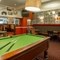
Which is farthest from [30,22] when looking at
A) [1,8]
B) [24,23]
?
[1,8]

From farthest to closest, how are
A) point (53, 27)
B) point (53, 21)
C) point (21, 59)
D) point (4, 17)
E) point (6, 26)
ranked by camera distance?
point (4, 17)
point (53, 21)
point (53, 27)
point (6, 26)
point (21, 59)

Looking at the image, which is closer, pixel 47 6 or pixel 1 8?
pixel 47 6

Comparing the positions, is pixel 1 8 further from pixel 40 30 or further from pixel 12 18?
pixel 40 30

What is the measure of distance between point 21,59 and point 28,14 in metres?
9.87

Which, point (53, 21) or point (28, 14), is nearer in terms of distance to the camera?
point (53, 21)

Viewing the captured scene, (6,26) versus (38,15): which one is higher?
(38,15)

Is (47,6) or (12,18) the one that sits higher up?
(47,6)

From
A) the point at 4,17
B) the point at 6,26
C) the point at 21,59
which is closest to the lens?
the point at 21,59

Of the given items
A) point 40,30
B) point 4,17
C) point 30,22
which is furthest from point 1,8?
point 40,30

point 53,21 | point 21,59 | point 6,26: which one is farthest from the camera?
point 53,21

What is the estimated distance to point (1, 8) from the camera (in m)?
9.67

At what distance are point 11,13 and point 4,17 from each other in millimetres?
1032

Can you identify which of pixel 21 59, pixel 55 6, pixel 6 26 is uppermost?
pixel 55 6

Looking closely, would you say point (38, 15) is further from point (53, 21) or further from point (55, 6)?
point (55, 6)
